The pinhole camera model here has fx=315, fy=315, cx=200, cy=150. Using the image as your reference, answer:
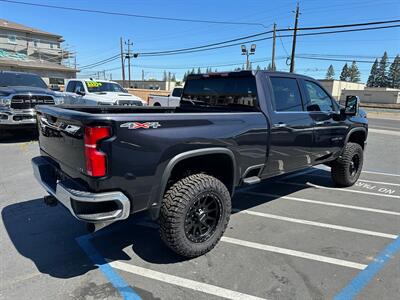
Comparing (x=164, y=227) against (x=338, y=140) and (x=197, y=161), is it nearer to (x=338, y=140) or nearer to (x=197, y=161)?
(x=197, y=161)

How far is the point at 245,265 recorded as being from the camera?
10.5 feet

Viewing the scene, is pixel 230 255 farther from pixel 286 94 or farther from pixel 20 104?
pixel 20 104

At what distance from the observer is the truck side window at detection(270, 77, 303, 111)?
4.12m

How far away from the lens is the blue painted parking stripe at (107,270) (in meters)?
2.73

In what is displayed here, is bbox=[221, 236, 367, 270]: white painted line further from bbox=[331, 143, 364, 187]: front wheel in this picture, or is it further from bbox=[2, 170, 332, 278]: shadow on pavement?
bbox=[331, 143, 364, 187]: front wheel

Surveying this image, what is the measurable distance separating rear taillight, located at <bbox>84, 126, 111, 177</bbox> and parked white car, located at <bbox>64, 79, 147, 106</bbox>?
9479 millimetres

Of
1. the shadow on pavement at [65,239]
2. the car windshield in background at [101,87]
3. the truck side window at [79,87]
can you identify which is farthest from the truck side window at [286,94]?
the truck side window at [79,87]

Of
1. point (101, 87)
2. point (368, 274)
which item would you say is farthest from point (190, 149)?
point (101, 87)

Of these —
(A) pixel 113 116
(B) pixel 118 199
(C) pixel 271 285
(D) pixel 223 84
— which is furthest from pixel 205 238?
(D) pixel 223 84

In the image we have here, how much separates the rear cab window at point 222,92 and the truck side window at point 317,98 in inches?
44.3

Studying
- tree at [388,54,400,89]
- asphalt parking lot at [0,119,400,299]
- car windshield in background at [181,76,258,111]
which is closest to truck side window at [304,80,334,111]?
car windshield in background at [181,76,258,111]

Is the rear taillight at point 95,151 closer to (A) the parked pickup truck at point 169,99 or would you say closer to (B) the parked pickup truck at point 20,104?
(B) the parked pickup truck at point 20,104

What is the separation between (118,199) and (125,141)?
1.60 feet

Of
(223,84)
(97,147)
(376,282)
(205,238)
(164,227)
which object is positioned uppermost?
(223,84)
